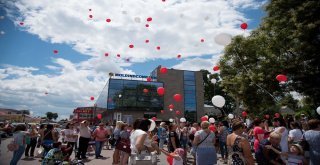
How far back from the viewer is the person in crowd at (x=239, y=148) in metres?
4.22

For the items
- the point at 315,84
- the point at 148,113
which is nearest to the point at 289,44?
the point at 315,84

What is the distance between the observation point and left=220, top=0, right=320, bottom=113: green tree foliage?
14.4 metres

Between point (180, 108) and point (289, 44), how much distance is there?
29327 mm

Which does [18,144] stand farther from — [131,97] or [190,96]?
[190,96]

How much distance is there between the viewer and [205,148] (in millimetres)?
5645

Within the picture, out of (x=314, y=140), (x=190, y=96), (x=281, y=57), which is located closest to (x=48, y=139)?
(x=314, y=140)

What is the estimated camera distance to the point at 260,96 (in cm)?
1944

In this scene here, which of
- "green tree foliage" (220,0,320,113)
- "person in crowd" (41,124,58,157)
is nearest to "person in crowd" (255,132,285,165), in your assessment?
"person in crowd" (41,124,58,157)

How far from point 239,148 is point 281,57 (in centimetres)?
1464

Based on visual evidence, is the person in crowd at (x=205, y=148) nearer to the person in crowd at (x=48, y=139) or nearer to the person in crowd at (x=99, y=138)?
the person in crowd at (x=48, y=139)

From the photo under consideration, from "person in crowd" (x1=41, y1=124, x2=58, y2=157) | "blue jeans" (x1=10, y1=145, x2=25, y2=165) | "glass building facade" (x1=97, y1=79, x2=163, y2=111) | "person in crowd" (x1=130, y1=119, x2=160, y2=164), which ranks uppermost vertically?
"glass building facade" (x1=97, y1=79, x2=163, y2=111)

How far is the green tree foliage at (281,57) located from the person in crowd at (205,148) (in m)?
11.8

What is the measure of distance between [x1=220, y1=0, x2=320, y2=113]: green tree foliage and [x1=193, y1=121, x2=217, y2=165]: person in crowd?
11.8m

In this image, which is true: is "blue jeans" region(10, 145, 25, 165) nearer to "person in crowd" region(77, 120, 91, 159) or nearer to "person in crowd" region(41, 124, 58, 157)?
"person in crowd" region(41, 124, 58, 157)
